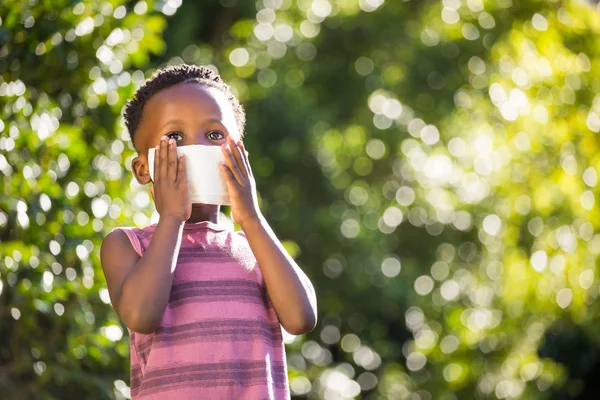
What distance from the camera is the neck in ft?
7.30

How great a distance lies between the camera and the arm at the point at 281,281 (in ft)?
6.77

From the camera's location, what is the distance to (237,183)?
209 cm

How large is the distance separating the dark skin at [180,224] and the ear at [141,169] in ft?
0.15

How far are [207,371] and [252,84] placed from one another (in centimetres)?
609

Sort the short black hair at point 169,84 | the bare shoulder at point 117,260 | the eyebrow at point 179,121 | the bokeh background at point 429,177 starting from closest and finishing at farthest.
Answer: the bare shoulder at point 117,260, the eyebrow at point 179,121, the short black hair at point 169,84, the bokeh background at point 429,177

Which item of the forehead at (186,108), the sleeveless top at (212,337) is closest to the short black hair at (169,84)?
the forehead at (186,108)

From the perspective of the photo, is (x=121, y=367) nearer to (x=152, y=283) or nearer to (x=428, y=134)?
(x=152, y=283)

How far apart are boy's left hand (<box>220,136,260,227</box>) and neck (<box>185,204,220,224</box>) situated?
15 centimetres

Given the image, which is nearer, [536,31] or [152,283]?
[152,283]

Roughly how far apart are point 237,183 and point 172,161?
14cm

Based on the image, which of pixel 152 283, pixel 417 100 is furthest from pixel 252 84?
pixel 152 283

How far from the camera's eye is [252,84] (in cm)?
792

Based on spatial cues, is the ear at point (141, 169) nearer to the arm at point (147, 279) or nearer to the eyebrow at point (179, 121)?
the eyebrow at point (179, 121)

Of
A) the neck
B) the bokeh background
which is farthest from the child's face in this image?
the bokeh background
